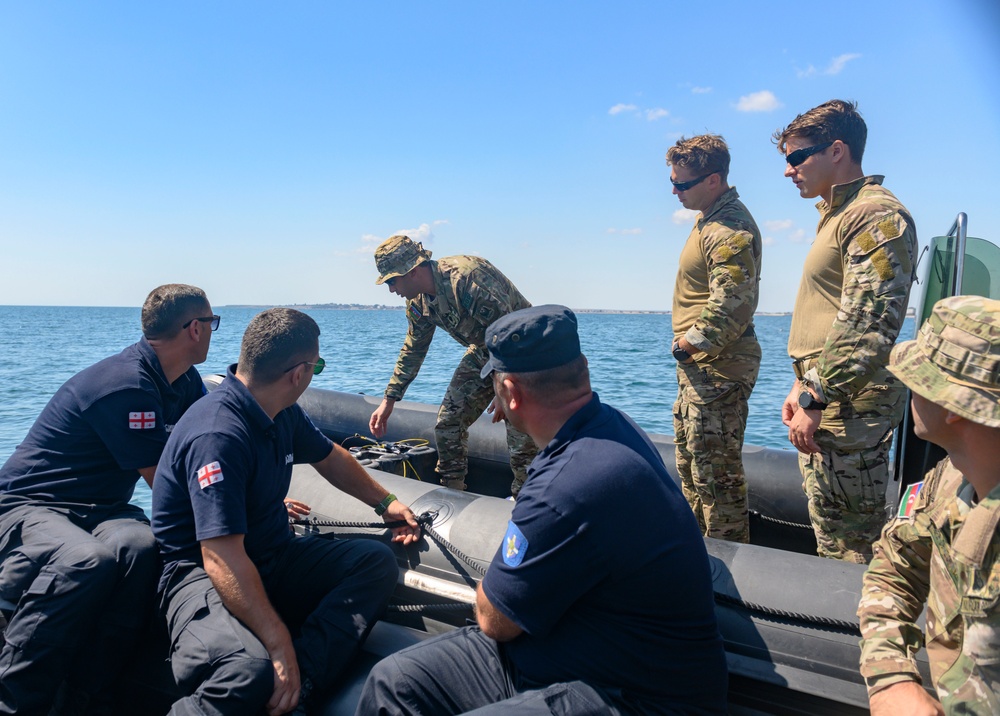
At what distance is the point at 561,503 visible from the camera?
150cm

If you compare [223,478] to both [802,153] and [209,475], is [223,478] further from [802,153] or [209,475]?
[802,153]

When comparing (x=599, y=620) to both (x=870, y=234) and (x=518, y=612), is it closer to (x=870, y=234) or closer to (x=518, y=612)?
(x=518, y=612)

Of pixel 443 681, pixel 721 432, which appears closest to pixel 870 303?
pixel 721 432

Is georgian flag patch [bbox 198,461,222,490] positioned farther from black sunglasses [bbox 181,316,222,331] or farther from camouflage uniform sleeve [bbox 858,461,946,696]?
camouflage uniform sleeve [bbox 858,461,946,696]

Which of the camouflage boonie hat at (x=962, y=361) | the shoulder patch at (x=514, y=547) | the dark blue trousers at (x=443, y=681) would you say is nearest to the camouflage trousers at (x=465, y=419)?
the dark blue trousers at (x=443, y=681)

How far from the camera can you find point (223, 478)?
2041 mm

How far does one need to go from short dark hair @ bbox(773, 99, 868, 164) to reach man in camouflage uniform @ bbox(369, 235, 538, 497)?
172 centimetres

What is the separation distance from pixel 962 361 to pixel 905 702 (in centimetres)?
66

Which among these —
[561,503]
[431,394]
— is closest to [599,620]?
[561,503]

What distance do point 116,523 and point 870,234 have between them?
2.72 meters

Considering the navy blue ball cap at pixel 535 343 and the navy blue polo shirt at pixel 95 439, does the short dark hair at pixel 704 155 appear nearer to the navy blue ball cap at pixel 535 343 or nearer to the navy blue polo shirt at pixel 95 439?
the navy blue ball cap at pixel 535 343

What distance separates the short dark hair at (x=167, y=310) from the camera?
269 centimetres

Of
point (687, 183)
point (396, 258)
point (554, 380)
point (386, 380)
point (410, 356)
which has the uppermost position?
point (687, 183)

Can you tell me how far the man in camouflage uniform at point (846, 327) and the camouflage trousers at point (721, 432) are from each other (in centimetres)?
36
